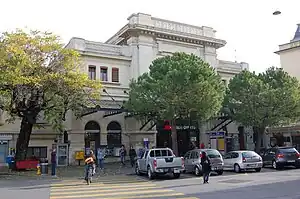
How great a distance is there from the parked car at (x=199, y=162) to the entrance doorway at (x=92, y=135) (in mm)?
12507

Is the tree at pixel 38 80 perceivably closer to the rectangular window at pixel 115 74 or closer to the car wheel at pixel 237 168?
the rectangular window at pixel 115 74

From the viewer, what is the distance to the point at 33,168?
84.7ft

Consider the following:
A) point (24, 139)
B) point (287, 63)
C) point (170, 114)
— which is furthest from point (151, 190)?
point (287, 63)

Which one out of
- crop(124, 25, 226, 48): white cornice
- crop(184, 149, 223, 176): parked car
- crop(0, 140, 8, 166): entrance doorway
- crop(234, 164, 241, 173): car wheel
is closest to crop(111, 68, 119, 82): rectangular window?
crop(124, 25, 226, 48): white cornice

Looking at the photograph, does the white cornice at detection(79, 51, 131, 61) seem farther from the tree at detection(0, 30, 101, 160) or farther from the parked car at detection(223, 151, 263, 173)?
the parked car at detection(223, 151, 263, 173)

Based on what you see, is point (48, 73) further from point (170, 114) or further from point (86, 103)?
point (170, 114)

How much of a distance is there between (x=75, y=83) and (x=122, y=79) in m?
11.1

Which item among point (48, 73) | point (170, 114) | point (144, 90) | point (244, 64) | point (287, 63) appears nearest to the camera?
point (48, 73)

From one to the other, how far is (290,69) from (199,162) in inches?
1208

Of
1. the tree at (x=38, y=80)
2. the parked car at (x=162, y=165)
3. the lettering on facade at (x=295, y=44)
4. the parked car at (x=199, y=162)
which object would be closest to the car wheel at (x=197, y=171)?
the parked car at (x=199, y=162)

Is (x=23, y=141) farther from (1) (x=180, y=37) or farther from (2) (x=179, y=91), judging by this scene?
(1) (x=180, y=37)

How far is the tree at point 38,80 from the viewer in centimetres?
2281

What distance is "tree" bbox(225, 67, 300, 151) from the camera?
30953mm

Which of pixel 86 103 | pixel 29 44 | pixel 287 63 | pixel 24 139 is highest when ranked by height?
pixel 287 63
